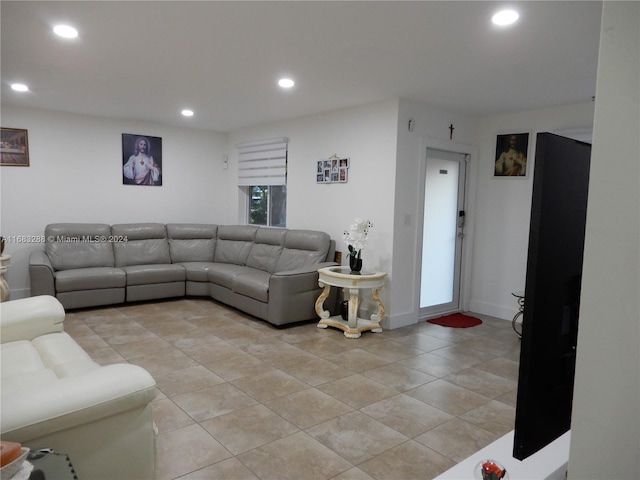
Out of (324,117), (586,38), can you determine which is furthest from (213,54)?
(586,38)

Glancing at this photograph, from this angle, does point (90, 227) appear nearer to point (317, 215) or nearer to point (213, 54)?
point (317, 215)

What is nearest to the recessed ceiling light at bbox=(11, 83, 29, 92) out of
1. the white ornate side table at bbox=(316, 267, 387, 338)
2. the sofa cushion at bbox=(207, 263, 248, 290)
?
the sofa cushion at bbox=(207, 263, 248, 290)

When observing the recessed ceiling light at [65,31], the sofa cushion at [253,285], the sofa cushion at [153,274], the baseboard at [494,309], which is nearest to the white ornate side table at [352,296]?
the sofa cushion at [253,285]

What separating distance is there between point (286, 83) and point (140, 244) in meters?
3.24

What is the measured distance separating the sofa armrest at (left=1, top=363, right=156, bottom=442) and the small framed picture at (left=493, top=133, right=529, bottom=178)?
4446 millimetres

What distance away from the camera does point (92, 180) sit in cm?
571

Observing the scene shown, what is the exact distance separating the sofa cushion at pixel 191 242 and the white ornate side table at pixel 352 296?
7.78ft

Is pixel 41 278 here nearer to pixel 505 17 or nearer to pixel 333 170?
pixel 333 170

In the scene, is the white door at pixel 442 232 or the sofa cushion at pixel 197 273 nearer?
the white door at pixel 442 232

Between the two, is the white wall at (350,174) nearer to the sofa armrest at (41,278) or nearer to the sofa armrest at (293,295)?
the sofa armrest at (293,295)

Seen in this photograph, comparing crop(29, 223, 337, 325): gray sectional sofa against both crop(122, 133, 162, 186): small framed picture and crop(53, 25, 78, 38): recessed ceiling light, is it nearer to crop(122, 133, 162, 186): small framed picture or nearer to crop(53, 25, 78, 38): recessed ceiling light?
crop(122, 133, 162, 186): small framed picture

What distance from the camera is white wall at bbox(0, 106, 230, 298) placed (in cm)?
522

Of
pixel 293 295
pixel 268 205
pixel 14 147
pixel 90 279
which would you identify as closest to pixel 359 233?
pixel 293 295

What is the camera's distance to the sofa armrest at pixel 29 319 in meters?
2.28
